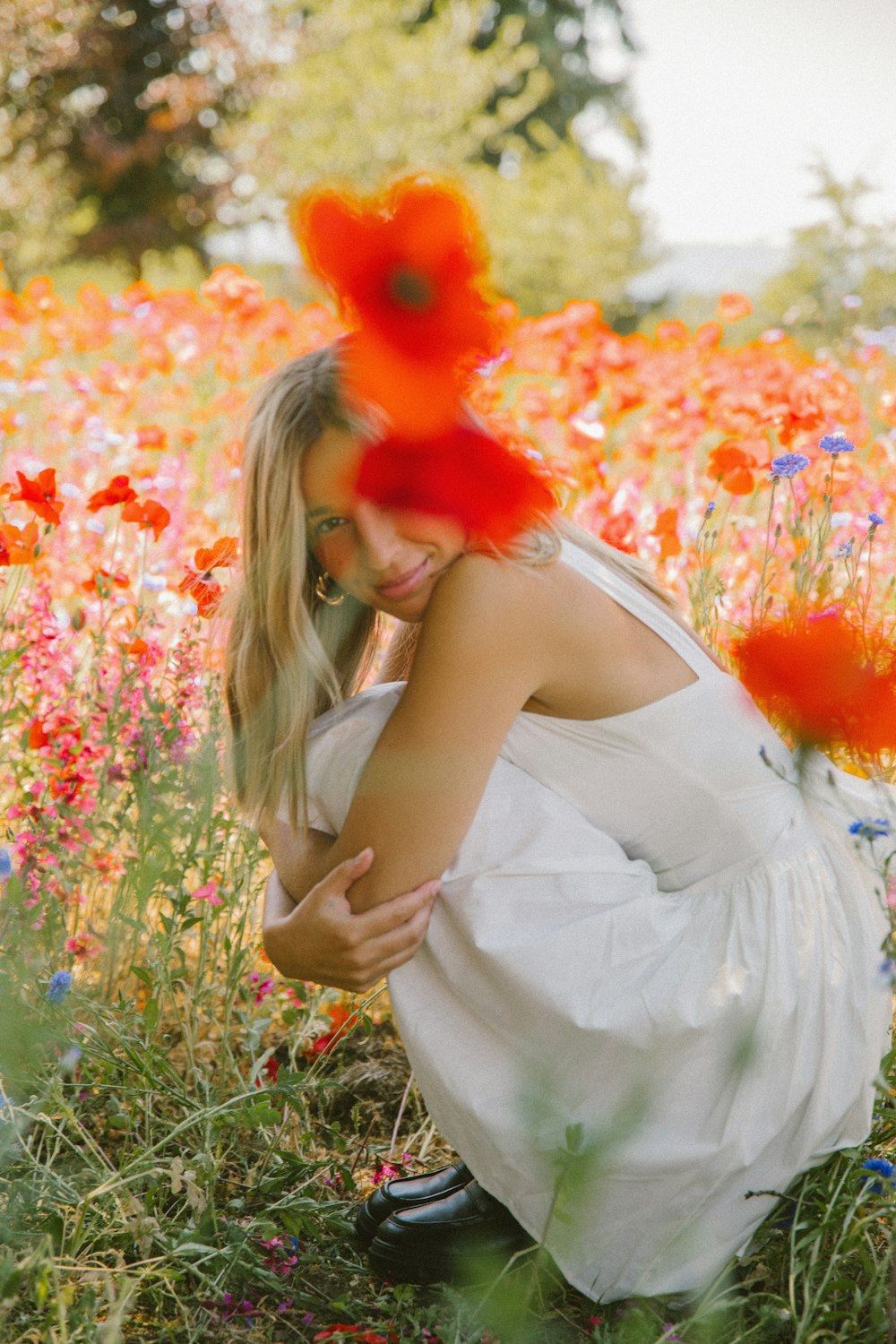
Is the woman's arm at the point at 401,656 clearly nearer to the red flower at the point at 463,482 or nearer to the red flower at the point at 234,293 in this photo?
the red flower at the point at 463,482

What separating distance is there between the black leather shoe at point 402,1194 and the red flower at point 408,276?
38.7 inches

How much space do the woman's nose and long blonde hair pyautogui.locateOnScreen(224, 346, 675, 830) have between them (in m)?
0.09

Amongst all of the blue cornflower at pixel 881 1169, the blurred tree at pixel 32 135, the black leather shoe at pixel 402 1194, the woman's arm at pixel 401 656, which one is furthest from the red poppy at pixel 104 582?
the blurred tree at pixel 32 135

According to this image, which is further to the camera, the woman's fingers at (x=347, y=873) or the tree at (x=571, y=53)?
the tree at (x=571, y=53)

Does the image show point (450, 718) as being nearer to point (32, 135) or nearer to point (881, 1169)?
point (881, 1169)

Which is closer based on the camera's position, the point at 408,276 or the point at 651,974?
the point at 408,276

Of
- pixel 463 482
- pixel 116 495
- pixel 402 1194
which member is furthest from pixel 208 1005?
pixel 463 482

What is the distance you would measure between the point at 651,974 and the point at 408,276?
2.56 feet

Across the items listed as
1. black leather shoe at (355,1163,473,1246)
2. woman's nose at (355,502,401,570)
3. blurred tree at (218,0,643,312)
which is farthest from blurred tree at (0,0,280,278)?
black leather shoe at (355,1163,473,1246)

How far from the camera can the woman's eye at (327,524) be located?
58.6 inches

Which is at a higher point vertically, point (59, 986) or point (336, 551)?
point (336, 551)

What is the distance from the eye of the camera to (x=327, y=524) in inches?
59.0

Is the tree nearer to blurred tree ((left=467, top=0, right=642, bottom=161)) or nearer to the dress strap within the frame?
blurred tree ((left=467, top=0, right=642, bottom=161))

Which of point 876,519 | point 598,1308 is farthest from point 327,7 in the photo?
point 598,1308
